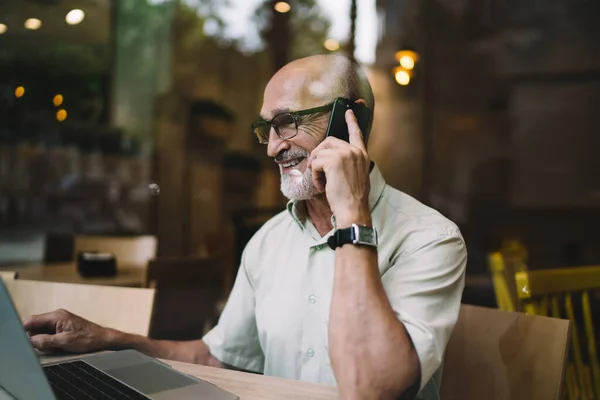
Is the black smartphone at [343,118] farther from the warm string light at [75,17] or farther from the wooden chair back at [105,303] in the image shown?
the warm string light at [75,17]

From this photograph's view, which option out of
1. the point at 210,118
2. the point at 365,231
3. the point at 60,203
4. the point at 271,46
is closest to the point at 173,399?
the point at 365,231

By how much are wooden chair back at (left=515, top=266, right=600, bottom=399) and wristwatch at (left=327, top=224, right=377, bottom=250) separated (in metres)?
0.69

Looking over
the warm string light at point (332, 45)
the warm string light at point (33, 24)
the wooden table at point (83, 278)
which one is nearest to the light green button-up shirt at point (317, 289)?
the warm string light at point (332, 45)

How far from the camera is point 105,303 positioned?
1395 millimetres

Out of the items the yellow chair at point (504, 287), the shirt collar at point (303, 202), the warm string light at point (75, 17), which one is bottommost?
the yellow chair at point (504, 287)

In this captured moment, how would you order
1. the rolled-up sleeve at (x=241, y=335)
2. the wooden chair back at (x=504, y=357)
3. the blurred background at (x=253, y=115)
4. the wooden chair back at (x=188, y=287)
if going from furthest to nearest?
1. the wooden chair back at (x=188, y=287)
2. the blurred background at (x=253, y=115)
3. the rolled-up sleeve at (x=241, y=335)
4. the wooden chair back at (x=504, y=357)

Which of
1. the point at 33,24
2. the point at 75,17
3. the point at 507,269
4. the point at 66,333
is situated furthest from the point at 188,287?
the point at 75,17

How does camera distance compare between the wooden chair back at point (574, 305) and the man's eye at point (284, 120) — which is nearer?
the man's eye at point (284, 120)

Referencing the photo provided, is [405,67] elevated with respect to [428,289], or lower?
elevated

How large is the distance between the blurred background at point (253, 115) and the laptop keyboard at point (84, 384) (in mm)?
694

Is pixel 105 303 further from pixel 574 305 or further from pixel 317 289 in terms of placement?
pixel 574 305

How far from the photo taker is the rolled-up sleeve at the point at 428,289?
0.94 m

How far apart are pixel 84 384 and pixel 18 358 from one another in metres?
0.19

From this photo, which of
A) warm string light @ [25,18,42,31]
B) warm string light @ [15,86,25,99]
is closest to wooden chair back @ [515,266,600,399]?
warm string light @ [15,86,25,99]
